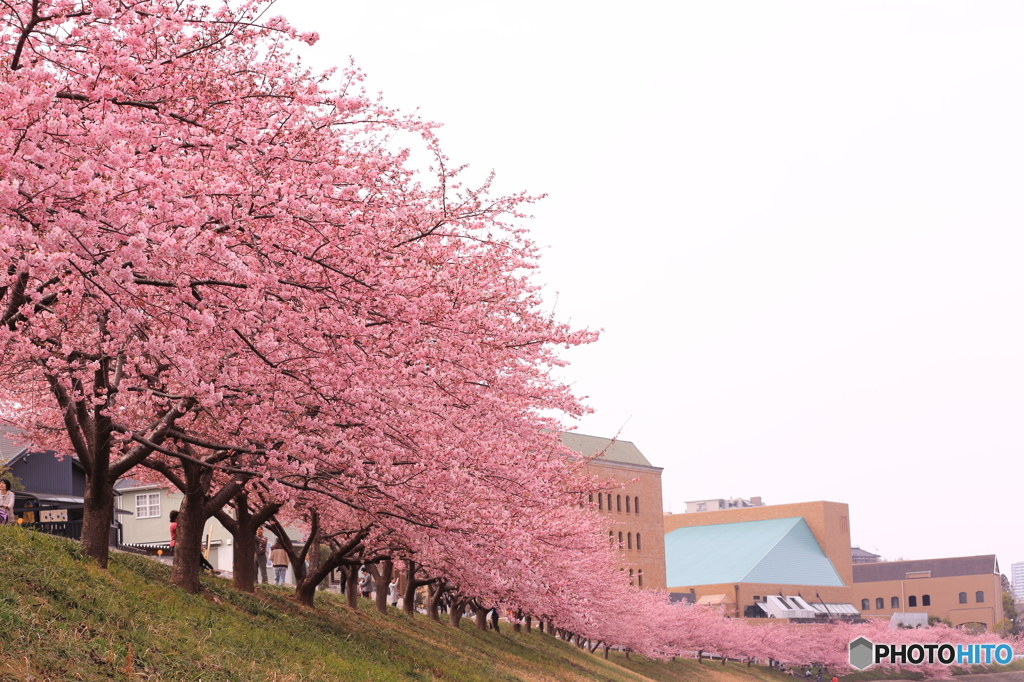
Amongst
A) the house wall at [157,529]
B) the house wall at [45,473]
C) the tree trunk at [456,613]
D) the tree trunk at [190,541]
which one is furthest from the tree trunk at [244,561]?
the house wall at [157,529]

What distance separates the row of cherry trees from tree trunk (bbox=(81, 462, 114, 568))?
0.03 metres

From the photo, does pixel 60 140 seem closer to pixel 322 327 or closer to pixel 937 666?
pixel 322 327

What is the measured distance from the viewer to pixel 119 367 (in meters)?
13.0

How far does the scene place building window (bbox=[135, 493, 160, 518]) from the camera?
48.3 m

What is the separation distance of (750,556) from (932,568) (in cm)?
3774

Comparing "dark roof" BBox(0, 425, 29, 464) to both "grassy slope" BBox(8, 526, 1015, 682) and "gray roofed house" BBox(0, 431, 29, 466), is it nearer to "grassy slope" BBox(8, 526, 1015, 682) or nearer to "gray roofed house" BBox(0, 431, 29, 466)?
"gray roofed house" BBox(0, 431, 29, 466)

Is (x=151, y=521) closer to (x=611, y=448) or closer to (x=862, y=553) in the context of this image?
(x=611, y=448)

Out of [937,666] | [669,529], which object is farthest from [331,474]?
[669,529]

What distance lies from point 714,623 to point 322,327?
69.2 metres

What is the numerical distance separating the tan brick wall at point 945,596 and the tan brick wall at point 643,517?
129 ft

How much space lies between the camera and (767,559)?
10656 centimetres

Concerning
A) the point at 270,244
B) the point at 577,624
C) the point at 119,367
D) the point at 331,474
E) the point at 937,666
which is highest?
the point at 270,244

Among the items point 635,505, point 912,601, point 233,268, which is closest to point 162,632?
point 233,268

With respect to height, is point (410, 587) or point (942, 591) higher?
point (410, 587)
